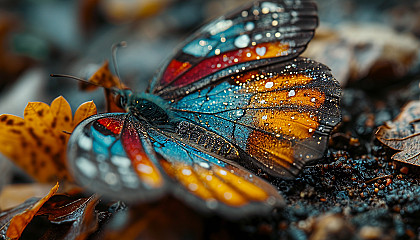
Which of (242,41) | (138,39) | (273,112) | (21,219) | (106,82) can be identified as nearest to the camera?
(21,219)

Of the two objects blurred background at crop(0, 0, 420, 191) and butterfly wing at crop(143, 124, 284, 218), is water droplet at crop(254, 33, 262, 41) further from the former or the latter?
blurred background at crop(0, 0, 420, 191)

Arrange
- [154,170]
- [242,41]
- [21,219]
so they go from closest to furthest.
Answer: [154,170] < [21,219] < [242,41]

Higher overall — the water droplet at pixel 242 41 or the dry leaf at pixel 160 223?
the water droplet at pixel 242 41

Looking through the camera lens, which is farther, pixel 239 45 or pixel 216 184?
pixel 239 45

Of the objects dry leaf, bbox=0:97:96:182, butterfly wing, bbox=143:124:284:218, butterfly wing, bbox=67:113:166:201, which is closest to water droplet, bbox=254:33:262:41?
butterfly wing, bbox=143:124:284:218

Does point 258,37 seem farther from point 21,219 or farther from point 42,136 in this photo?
point 21,219

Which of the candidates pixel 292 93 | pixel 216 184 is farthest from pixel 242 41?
pixel 216 184

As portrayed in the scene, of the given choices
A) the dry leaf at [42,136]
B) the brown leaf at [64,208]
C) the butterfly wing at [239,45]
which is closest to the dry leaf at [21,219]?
the brown leaf at [64,208]

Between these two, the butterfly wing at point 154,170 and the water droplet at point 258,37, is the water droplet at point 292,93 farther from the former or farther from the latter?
the butterfly wing at point 154,170
